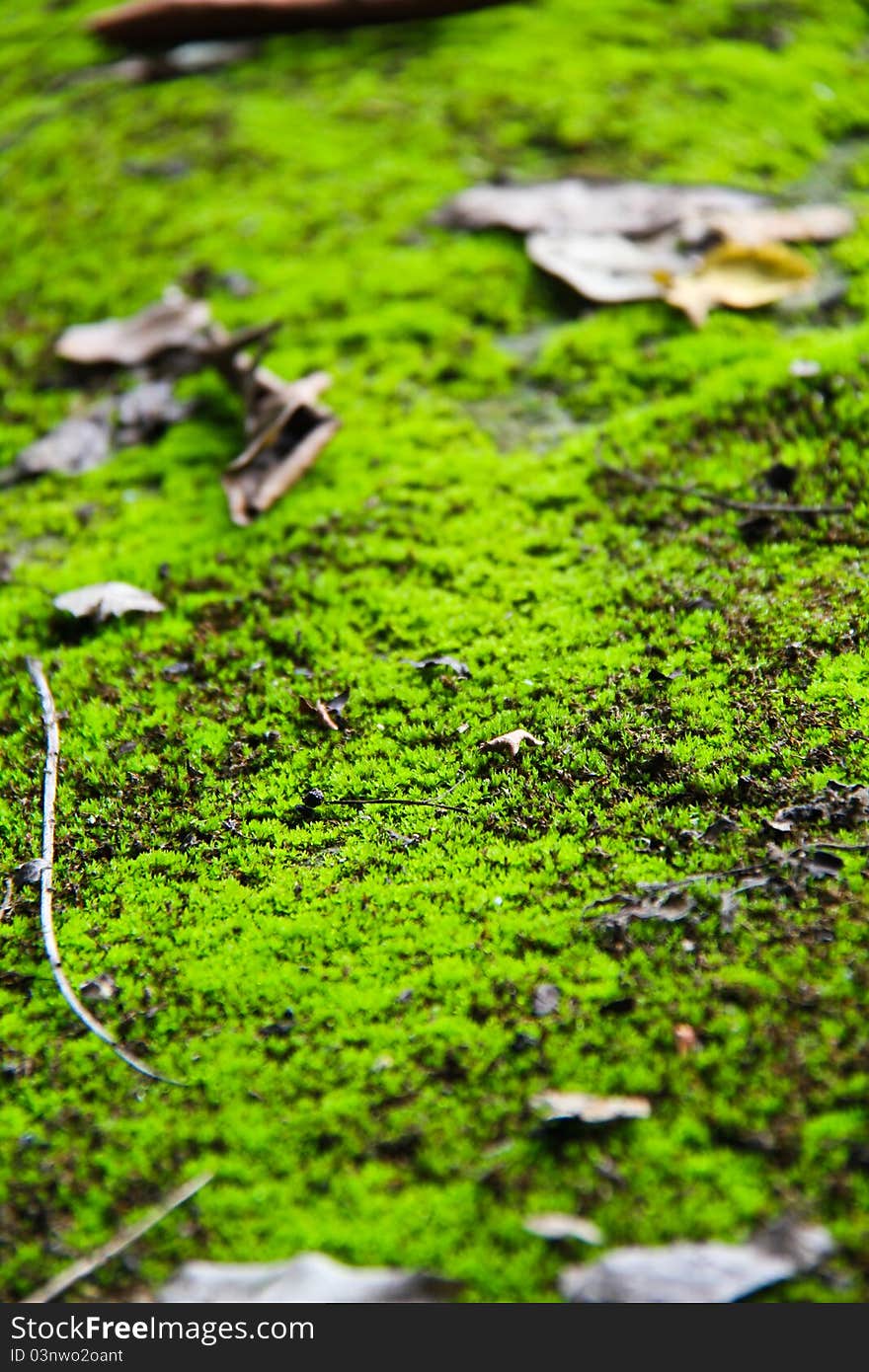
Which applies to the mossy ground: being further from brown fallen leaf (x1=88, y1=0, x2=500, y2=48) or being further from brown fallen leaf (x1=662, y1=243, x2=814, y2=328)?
brown fallen leaf (x1=88, y1=0, x2=500, y2=48)

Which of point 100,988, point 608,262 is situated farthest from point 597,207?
point 100,988

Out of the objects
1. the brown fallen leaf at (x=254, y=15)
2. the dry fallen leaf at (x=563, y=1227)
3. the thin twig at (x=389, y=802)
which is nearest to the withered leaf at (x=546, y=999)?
the dry fallen leaf at (x=563, y=1227)

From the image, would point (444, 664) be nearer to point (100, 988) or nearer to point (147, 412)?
point (100, 988)

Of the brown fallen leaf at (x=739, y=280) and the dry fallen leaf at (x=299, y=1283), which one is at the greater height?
the brown fallen leaf at (x=739, y=280)

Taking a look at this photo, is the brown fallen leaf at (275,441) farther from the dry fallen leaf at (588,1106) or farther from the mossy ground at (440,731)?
the dry fallen leaf at (588,1106)

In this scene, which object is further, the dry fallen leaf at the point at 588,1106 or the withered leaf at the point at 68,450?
the withered leaf at the point at 68,450

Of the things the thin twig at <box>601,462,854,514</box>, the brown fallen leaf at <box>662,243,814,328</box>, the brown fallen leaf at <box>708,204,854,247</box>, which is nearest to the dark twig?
the thin twig at <box>601,462,854,514</box>
